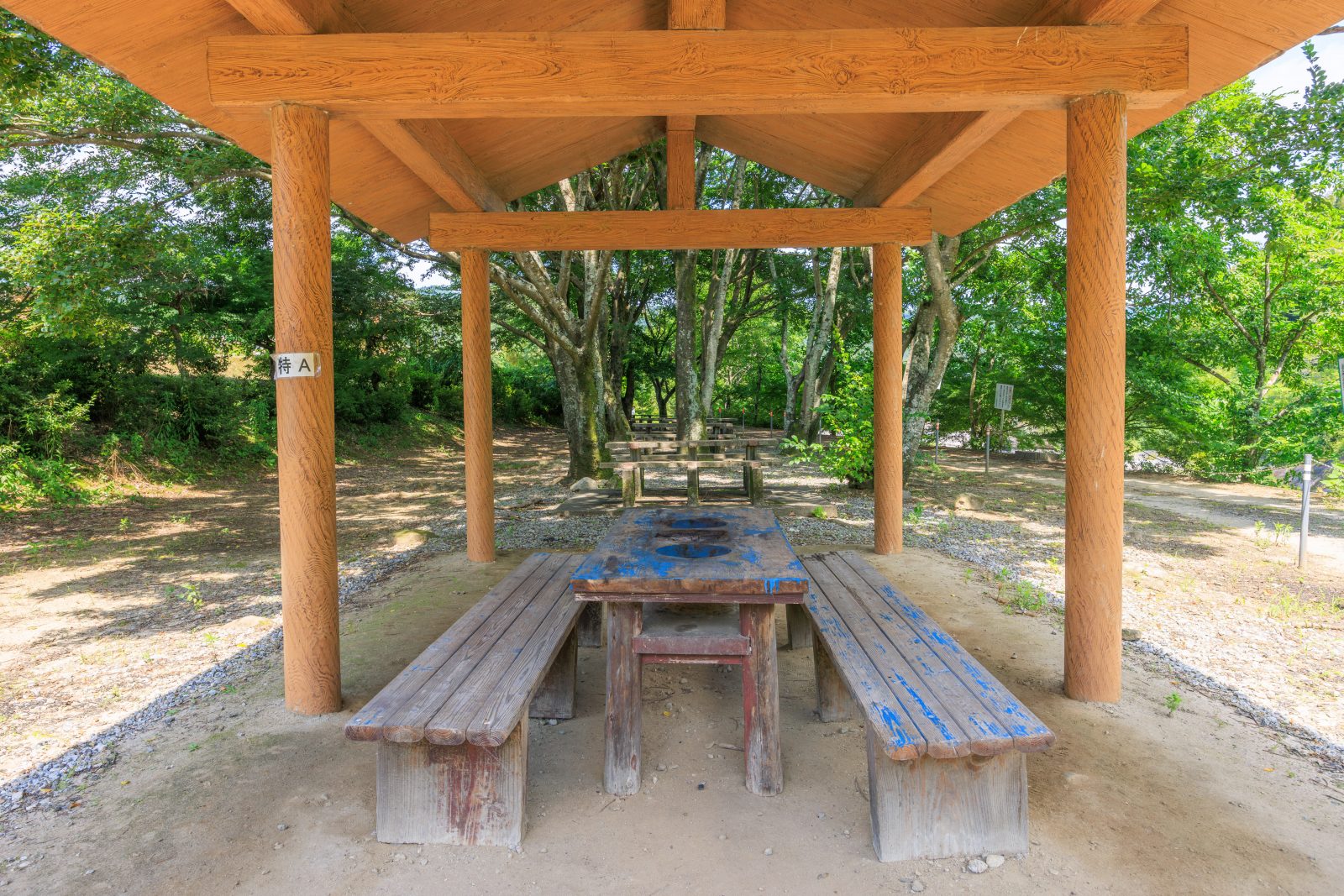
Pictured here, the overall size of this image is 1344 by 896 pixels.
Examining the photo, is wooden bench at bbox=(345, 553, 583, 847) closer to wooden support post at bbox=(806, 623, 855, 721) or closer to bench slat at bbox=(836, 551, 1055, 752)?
wooden support post at bbox=(806, 623, 855, 721)

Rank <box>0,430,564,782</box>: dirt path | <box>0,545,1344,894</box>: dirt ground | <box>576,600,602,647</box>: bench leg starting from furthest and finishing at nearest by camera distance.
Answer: <box>576,600,602,647</box>: bench leg → <box>0,430,564,782</box>: dirt path → <box>0,545,1344,894</box>: dirt ground

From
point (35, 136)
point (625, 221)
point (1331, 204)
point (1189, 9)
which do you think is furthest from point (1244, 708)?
point (1331, 204)

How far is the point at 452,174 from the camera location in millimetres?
5141

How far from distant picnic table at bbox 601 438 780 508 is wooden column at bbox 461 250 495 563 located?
1909 mm

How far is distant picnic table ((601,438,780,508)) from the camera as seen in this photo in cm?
807

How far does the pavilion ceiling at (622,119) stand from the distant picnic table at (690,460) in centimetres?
322

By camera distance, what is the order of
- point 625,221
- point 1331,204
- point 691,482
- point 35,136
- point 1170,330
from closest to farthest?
point 625,221 < point 35,136 < point 691,482 < point 1331,204 < point 1170,330

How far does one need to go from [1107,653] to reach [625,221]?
4.72 meters

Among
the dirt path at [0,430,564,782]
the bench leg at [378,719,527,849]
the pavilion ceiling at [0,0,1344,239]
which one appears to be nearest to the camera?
the bench leg at [378,719,527,849]

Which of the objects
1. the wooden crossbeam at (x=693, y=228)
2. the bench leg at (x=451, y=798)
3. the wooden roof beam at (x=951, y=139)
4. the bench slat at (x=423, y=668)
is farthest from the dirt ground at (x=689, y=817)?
the wooden crossbeam at (x=693, y=228)

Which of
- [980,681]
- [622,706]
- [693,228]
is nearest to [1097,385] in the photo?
[980,681]

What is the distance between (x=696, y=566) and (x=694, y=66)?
7.25 ft

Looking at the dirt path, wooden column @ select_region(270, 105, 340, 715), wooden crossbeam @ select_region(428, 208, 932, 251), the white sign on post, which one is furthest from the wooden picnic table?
wooden crossbeam @ select_region(428, 208, 932, 251)

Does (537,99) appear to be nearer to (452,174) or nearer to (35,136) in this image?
(452,174)
